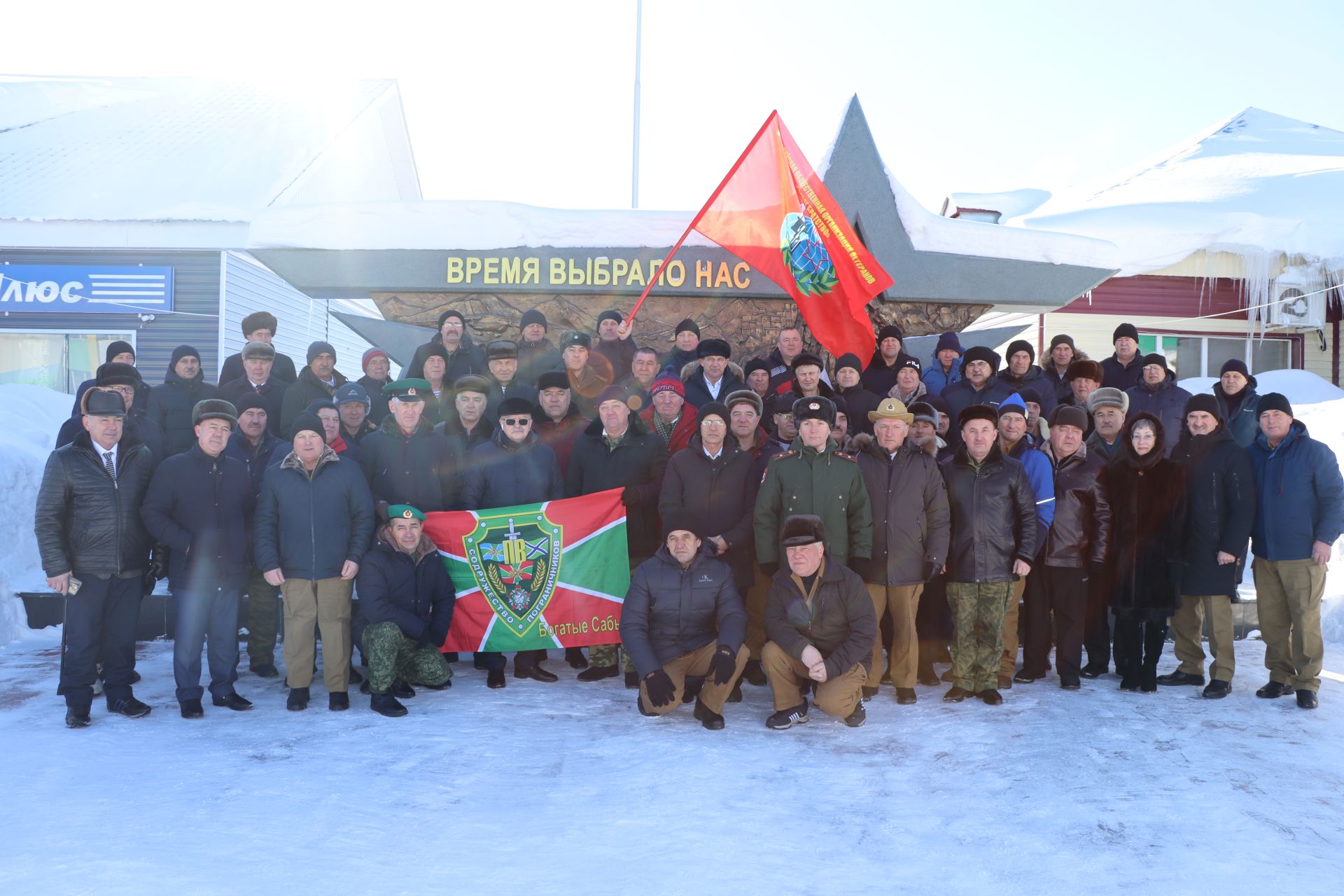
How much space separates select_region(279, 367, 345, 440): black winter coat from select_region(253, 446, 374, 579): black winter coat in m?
1.32

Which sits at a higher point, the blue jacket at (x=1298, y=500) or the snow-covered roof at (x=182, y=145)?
the snow-covered roof at (x=182, y=145)

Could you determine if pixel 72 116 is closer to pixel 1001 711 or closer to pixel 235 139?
pixel 235 139

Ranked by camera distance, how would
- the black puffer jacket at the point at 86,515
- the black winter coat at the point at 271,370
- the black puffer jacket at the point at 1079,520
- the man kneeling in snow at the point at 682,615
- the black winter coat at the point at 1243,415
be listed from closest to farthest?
1. the black puffer jacket at the point at 86,515
2. the man kneeling in snow at the point at 682,615
3. the black puffer jacket at the point at 1079,520
4. the black winter coat at the point at 1243,415
5. the black winter coat at the point at 271,370

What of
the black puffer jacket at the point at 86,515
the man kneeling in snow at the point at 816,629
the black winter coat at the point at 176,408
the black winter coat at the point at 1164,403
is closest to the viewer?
the black puffer jacket at the point at 86,515

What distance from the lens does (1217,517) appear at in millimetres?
5434

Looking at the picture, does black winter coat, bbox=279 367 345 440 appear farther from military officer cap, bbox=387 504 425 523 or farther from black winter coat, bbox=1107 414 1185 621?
black winter coat, bbox=1107 414 1185 621

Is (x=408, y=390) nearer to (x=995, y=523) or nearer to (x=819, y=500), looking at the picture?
(x=819, y=500)

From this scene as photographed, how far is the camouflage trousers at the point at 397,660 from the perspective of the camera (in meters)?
5.15

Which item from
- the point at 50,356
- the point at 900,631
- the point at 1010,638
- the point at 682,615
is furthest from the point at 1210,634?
the point at 50,356

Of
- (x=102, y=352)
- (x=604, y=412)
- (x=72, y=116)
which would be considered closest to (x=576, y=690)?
(x=604, y=412)

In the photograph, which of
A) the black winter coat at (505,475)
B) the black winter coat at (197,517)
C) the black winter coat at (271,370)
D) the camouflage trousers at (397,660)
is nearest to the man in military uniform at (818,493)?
the black winter coat at (505,475)

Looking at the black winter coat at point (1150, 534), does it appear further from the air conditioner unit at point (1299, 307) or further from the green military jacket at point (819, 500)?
the air conditioner unit at point (1299, 307)

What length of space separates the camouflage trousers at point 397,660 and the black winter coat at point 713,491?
1645mm

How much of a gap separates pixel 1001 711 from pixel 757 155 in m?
4.31
